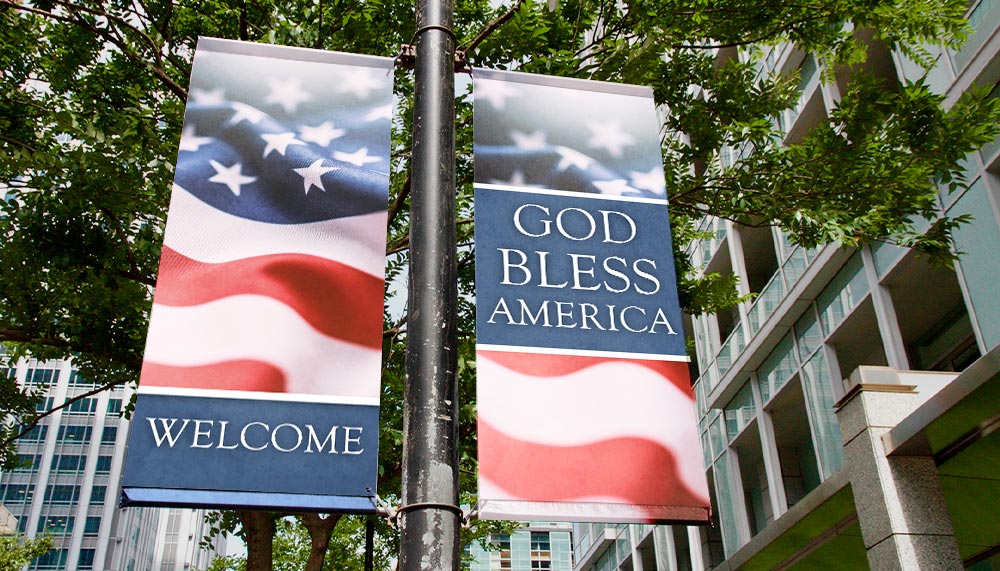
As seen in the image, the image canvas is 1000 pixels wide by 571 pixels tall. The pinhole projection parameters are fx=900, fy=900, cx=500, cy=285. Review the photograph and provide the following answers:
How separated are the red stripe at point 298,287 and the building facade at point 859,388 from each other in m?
6.94

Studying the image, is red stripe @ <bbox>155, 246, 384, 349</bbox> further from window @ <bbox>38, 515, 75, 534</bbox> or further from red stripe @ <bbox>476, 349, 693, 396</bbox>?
window @ <bbox>38, 515, 75, 534</bbox>

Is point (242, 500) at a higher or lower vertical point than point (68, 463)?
lower

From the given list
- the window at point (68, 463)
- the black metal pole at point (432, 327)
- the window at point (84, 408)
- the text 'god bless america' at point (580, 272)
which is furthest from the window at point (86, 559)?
the black metal pole at point (432, 327)

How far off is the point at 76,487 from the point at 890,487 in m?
117

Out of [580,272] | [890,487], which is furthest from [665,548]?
[580,272]

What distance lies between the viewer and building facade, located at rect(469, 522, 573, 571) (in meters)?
95.8

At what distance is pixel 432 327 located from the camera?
3.80 m

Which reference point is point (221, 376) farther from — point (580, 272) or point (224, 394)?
point (580, 272)

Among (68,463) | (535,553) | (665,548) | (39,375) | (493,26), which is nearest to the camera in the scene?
(493,26)

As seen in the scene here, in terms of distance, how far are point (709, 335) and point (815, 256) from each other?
7.90m

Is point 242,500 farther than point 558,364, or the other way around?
point 558,364

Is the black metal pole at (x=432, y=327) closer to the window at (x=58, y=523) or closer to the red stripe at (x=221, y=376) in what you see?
the red stripe at (x=221, y=376)

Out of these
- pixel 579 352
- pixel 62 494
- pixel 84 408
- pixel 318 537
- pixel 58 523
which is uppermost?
pixel 84 408

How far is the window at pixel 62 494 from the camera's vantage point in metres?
109
